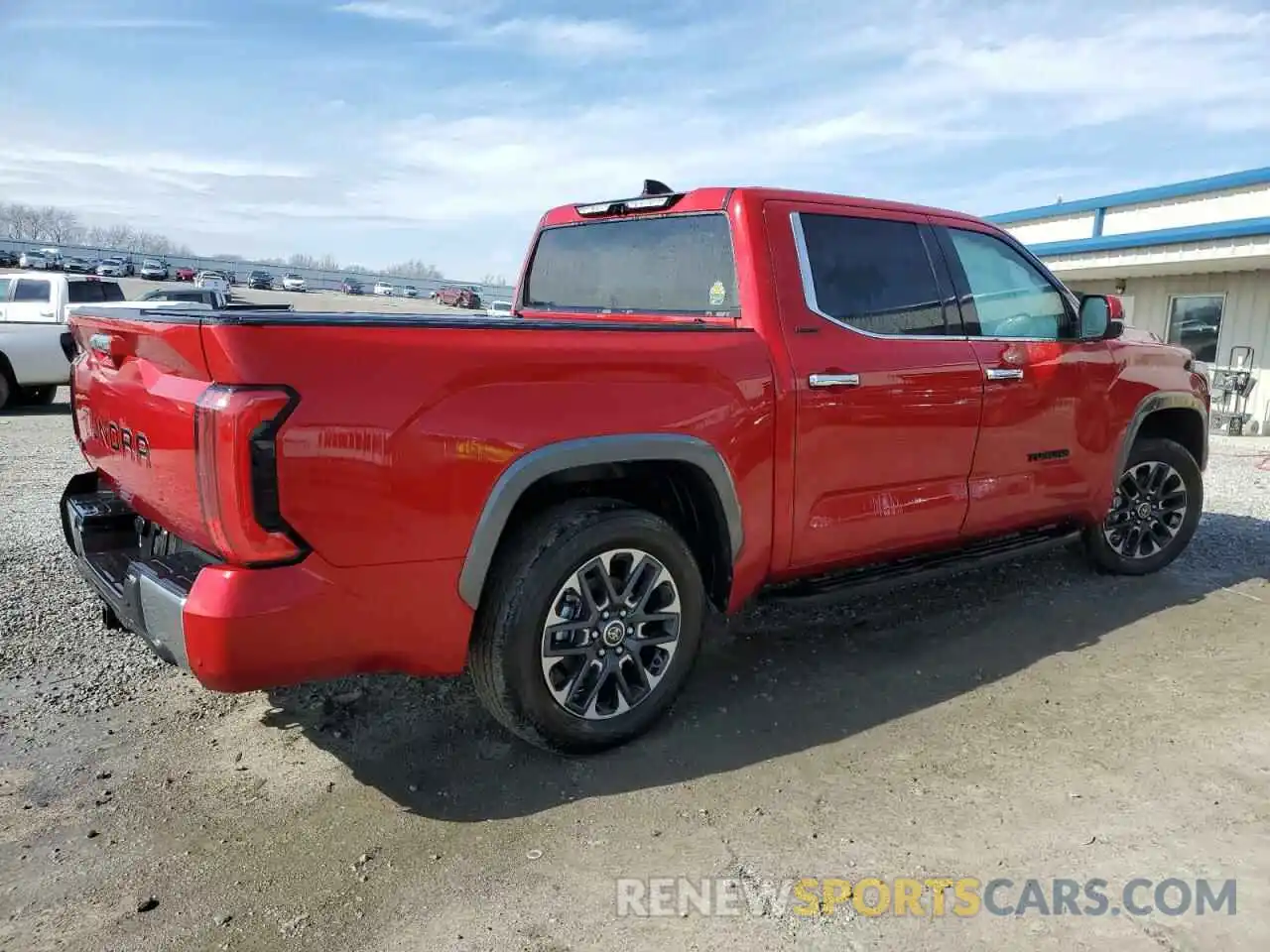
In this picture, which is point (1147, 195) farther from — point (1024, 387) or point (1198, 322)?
point (1024, 387)

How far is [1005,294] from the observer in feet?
14.5

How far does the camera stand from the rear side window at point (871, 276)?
143 inches

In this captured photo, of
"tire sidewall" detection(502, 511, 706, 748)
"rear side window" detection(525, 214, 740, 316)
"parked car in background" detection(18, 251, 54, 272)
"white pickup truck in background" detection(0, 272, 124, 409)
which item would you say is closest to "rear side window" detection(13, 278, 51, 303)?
"white pickup truck in background" detection(0, 272, 124, 409)

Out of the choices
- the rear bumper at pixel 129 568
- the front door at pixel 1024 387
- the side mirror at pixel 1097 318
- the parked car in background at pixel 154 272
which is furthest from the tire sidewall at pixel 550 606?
the parked car in background at pixel 154 272

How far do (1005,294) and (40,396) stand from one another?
1387 centimetres

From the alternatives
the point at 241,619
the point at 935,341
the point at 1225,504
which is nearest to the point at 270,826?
→ the point at 241,619

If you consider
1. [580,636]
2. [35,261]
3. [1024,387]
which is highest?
[35,261]

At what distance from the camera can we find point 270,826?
2764 millimetres

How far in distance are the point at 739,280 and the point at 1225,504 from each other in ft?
19.7

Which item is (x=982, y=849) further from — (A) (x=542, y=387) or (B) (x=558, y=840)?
(A) (x=542, y=387)

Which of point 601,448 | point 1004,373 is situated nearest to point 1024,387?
point 1004,373

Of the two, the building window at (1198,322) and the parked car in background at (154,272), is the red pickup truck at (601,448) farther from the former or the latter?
the parked car in background at (154,272)

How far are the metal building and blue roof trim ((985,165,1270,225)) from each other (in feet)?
0.05

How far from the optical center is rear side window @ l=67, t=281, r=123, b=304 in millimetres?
13719
